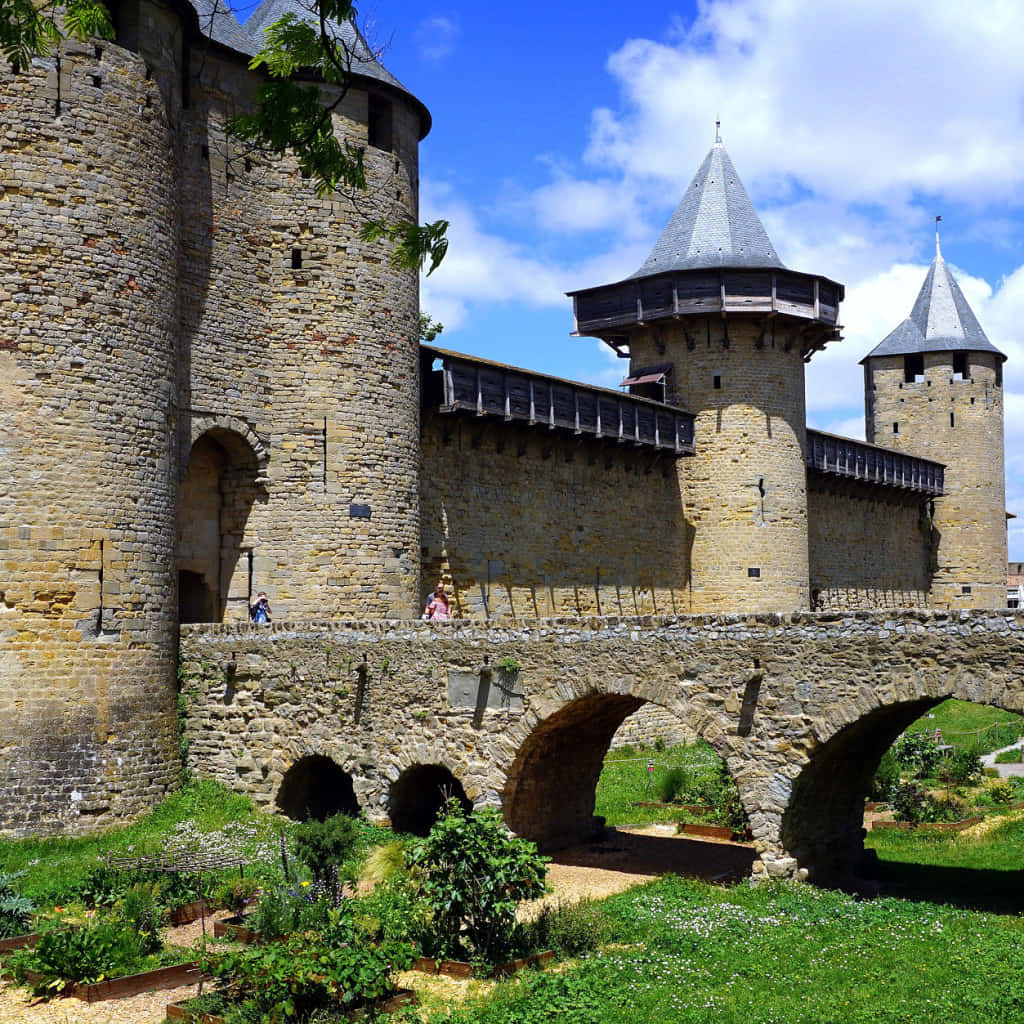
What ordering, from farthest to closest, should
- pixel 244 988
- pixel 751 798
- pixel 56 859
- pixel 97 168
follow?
pixel 97 168 < pixel 56 859 < pixel 751 798 < pixel 244 988

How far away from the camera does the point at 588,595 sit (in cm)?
2658

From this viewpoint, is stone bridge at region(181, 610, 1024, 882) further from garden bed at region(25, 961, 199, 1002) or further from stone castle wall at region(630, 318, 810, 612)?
stone castle wall at region(630, 318, 810, 612)

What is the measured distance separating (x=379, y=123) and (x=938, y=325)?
26063 mm

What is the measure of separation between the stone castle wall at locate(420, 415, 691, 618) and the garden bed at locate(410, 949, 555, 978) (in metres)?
11.7

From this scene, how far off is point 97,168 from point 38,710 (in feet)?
23.9

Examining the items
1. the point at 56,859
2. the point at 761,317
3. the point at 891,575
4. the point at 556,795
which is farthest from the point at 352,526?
the point at 891,575

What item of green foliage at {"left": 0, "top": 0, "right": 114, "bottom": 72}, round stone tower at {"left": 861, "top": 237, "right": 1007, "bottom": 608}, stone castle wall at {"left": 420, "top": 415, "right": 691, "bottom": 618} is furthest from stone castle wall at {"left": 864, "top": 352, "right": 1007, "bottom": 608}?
green foliage at {"left": 0, "top": 0, "right": 114, "bottom": 72}

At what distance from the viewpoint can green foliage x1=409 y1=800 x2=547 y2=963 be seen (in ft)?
38.1

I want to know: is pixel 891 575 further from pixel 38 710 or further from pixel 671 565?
pixel 38 710

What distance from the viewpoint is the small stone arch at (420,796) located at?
16625 mm

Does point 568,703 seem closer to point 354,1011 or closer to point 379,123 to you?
point 354,1011

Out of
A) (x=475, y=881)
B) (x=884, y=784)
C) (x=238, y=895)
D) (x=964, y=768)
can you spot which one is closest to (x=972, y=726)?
(x=964, y=768)

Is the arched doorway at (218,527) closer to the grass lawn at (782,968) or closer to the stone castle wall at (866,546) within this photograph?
the grass lawn at (782,968)

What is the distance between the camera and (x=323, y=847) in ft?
42.6
